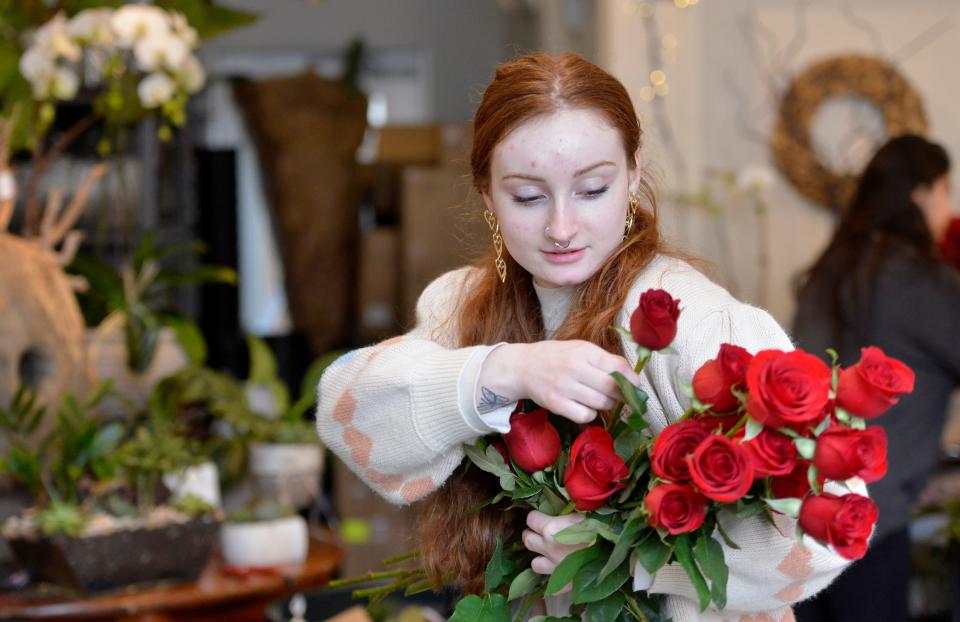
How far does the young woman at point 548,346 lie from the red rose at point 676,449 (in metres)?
0.08

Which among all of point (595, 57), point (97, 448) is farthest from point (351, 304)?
point (97, 448)

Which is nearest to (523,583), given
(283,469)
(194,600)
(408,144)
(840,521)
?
(840,521)

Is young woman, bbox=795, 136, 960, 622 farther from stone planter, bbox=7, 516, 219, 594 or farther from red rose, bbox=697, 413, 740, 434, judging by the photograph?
red rose, bbox=697, 413, 740, 434

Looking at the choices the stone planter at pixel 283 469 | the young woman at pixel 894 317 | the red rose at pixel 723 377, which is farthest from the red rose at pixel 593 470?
the stone planter at pixel 283 469

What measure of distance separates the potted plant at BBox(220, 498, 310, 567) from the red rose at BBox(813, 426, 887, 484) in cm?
189

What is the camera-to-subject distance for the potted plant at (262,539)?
269 cm

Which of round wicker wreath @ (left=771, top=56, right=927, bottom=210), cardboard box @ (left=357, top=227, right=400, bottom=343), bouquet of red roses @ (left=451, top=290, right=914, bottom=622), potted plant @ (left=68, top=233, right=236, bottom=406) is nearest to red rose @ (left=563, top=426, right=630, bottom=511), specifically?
bouquet of red roses @ (left=451, top=290, right=914, bottom=622)

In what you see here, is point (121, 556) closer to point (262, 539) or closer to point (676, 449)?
point (262, 539)

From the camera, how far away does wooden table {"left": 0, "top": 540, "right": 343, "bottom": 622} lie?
2375 millimetres

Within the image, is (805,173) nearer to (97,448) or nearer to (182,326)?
(182,326)

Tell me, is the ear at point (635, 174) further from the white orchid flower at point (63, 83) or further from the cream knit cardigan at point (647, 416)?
the white orchid flower at point (63, 83)

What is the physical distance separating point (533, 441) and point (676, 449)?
18 cm

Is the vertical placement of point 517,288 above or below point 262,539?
above

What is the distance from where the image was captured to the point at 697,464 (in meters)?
0.99
